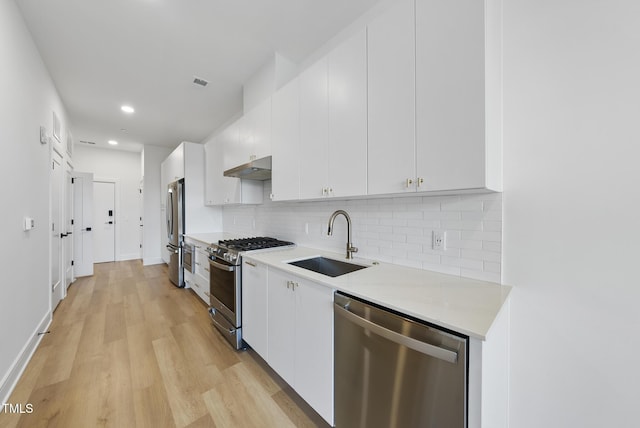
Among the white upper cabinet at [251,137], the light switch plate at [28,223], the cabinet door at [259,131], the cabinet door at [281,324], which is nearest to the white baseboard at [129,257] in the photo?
the light switch plate at [28,223]

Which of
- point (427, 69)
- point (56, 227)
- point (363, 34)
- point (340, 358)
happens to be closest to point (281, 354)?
point (340, 358)

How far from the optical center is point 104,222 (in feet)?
19.4

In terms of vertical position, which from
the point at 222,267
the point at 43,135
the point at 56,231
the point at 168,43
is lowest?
the point at 222,267

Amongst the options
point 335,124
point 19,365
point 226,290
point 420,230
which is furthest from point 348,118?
point 19,365

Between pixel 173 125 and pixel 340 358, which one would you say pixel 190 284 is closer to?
pixel 173 125

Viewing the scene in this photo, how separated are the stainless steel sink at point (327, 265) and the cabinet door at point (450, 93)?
36.5 inches

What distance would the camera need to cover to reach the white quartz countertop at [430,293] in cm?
85

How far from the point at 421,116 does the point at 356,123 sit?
1.43 feet

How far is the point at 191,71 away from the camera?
276 centimetres

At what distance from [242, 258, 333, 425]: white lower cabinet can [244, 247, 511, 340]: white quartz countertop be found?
4.5 inches

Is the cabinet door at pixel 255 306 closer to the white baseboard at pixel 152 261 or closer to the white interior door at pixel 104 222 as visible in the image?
the white baseboard at pixel 152 261

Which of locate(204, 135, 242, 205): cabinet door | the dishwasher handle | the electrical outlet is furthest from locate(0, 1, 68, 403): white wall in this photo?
the electrical outlet

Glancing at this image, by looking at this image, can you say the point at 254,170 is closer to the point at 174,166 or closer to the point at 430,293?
the point at 430,293

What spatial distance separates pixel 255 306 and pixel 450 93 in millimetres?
1908
